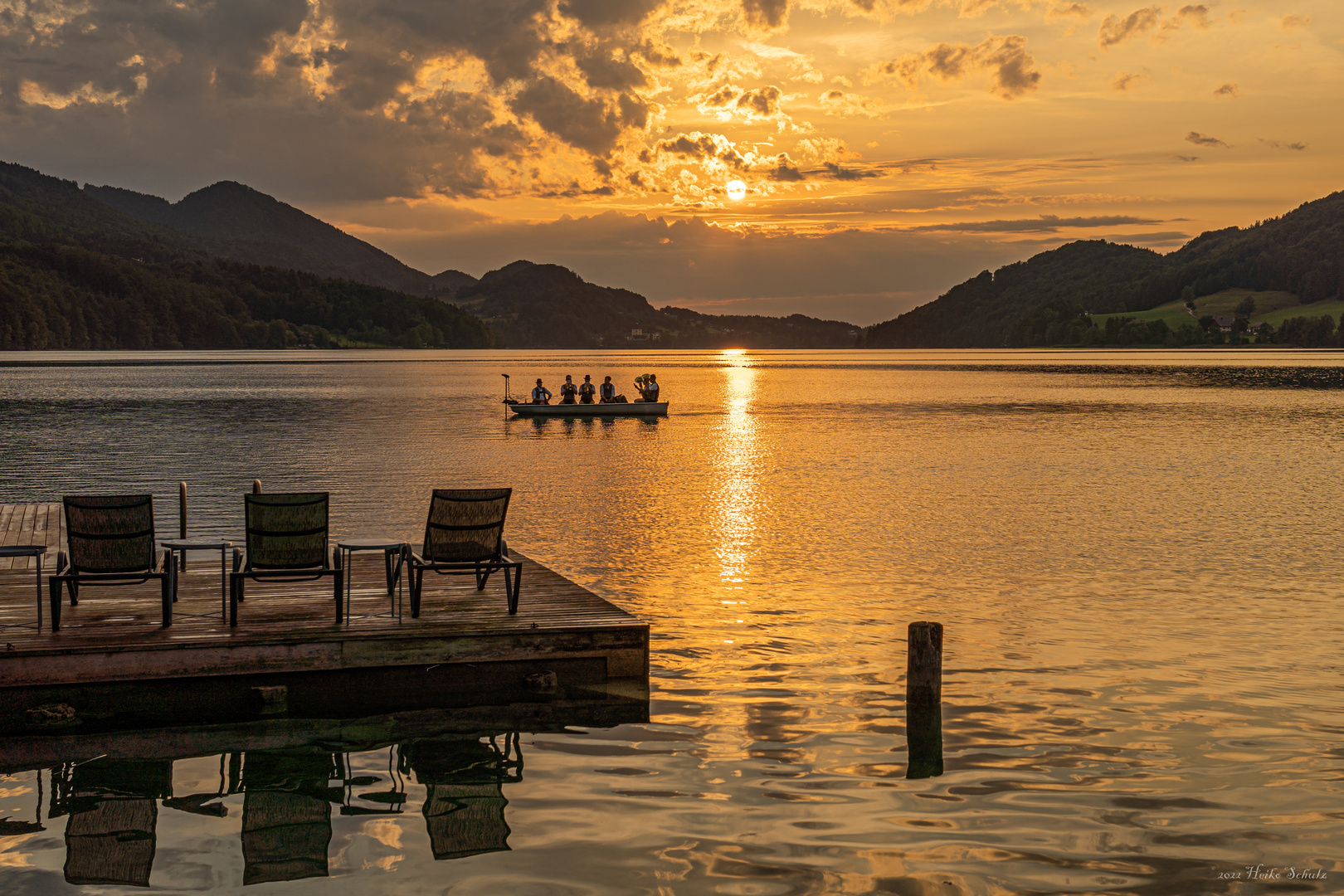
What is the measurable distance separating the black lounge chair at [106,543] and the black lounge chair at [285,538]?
0.95 metres

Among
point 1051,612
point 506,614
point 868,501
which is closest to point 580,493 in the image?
point 868,501

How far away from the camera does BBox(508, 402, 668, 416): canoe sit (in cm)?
7806

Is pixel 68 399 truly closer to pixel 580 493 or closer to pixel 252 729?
pixel 580 493

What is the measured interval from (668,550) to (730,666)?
1016 cm

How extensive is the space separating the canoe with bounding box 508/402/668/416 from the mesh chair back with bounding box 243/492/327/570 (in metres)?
65.0

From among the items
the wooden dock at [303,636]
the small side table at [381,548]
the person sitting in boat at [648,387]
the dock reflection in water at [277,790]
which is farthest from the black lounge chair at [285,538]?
the person sitting in boat at [648,387]

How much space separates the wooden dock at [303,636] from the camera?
1165 cm

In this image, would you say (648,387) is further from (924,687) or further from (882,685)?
(924,687)

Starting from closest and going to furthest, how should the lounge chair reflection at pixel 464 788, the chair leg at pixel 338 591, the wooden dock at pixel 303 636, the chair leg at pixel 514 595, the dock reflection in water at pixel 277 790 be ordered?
the dock reflection in water at pixel 277 790 → the lounge chair reflection at pixel 464 788 → the wooden dock at pixel 303 636 → the chair leg at pixel 338 591 → the chair leg at pixel 514 595

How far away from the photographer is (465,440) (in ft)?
198

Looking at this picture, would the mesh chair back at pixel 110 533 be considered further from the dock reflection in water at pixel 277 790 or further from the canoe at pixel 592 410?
the canoe at pixel 592 410

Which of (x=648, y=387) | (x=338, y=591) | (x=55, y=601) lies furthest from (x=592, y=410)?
(x=55, y=601)

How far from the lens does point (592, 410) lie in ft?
266

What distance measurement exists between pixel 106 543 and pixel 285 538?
1806 mm
